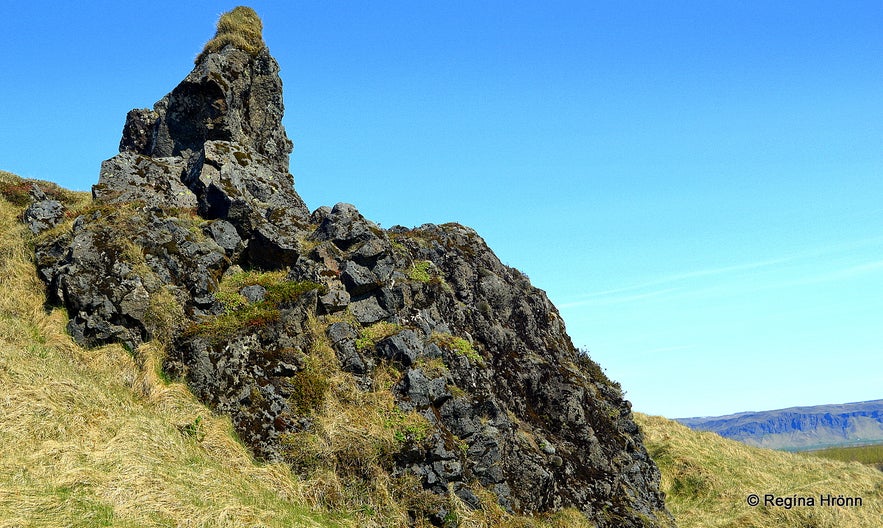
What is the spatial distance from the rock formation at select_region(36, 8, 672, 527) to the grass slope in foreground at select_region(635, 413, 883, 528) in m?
6.34

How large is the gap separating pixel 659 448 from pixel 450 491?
76.4ft

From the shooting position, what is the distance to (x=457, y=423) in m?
18.7

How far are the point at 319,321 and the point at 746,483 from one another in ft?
85.7

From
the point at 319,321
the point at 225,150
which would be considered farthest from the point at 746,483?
the point at 225,150

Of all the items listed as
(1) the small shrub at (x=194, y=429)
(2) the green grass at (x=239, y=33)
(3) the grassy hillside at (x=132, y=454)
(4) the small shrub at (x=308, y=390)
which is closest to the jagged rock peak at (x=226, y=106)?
(2) the green grass at (x=239, y=33)

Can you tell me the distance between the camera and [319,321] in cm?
2016

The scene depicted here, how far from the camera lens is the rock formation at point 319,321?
17.8 metres

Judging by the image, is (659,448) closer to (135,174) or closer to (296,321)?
(296,321)

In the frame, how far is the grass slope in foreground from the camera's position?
27150 mm

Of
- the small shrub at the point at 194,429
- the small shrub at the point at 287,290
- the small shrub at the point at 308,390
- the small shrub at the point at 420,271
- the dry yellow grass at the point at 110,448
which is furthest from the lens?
the small shrub at the point at 420,271

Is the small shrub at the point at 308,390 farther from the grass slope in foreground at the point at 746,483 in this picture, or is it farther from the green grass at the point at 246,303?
the grass slope in foreground at the point at 746,483

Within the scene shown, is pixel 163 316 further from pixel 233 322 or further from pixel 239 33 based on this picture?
pixel 239 33

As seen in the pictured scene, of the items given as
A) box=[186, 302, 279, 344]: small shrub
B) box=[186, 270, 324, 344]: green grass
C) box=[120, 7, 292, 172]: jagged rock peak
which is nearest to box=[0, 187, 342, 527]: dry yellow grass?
box=[186, 302, 279, 344]: small shrub

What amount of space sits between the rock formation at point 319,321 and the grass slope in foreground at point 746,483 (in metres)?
6.34
